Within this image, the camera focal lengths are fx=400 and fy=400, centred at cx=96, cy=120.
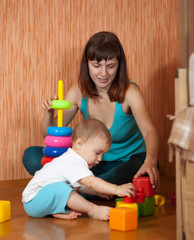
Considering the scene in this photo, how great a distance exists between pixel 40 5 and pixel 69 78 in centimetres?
43

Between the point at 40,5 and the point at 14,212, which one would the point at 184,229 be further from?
the point at 40,5

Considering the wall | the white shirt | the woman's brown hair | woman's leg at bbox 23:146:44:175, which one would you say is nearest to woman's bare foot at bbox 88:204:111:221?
the white shirt

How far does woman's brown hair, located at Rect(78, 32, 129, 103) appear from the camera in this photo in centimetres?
170

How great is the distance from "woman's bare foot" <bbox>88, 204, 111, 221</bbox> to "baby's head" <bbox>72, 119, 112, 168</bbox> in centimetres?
16

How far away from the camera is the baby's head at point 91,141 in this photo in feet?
4.68

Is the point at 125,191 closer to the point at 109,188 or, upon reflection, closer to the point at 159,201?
the point at 109,188

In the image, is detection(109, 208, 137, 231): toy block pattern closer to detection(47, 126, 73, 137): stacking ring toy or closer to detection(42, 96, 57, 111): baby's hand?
detection(47, 126, 73, 137): stacking ring toy

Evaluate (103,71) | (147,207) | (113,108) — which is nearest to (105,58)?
(103,71)

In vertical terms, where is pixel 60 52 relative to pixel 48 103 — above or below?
above

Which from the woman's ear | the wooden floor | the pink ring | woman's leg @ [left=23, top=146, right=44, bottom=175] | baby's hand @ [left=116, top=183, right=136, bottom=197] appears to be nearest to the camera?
the wooden floor

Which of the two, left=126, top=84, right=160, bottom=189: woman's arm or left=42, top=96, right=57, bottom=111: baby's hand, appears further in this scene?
left=42, top=96, right=57, bottom=111: baby's hand

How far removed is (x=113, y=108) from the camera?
187 cm

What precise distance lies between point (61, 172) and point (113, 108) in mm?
535

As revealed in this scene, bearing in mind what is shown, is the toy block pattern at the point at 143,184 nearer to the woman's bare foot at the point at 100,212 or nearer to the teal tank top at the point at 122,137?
the woman's bare foot at the point at 100,212
